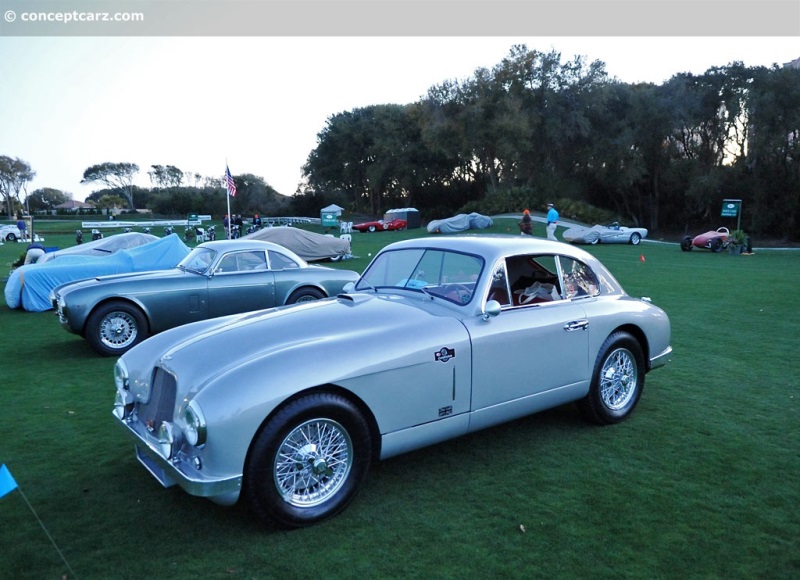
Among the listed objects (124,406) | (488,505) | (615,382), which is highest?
(124,406)

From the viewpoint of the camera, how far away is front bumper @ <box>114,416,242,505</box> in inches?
122

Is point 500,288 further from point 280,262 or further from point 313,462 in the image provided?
point 280,262

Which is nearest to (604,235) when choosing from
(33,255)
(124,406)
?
(33,255)

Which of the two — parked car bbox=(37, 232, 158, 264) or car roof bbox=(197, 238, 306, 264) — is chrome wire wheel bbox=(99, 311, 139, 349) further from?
parked car bbox=(37, 232, 158, 264)

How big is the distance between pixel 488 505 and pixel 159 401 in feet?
7.25

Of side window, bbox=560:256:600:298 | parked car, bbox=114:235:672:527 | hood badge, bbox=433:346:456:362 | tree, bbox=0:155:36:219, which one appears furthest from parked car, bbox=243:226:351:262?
tree, bbox=0:155:36:219

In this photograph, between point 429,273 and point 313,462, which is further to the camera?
point 429,273

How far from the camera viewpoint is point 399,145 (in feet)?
196

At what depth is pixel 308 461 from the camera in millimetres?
3449

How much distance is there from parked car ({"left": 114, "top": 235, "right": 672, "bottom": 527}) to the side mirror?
0.01 m

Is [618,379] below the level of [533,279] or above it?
below

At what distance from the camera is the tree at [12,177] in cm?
7800

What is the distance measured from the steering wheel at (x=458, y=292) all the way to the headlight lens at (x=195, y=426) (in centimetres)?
205

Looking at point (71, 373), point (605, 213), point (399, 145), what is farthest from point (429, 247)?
point (399, 145)
